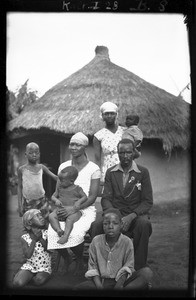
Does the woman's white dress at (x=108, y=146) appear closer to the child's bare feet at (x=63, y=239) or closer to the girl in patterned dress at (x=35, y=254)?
the child's bare feet at (x=63, y=239)

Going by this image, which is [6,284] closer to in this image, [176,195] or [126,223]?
[126,223]

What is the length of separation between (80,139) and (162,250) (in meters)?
1.61

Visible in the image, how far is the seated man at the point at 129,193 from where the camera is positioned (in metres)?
5.21

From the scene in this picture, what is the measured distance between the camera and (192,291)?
5414 millimetres

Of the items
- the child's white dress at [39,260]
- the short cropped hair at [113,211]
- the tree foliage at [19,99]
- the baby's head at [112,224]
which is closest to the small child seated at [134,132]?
the short cropped hair at [113,211]

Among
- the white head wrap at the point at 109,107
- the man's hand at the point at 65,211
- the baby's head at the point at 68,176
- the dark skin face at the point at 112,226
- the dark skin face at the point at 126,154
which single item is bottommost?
the dark skin face at the point at 112,226

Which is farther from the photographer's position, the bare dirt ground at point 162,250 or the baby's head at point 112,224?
the bare dirt ground at point 162,250

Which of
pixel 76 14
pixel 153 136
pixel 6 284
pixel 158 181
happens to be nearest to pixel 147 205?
pixel 158 181

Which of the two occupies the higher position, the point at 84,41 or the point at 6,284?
the point at 84,41

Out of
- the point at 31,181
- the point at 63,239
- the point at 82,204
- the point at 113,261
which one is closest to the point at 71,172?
the point at 82,204

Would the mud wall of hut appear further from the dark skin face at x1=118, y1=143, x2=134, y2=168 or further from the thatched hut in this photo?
the dark skin face at x1=118, y1=143, x2=134, y2=168

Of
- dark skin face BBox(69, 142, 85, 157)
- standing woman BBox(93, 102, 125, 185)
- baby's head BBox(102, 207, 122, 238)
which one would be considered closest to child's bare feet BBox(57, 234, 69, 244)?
baby's head BBox(102, 207, 122, 238)

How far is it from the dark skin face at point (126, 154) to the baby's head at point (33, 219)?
112 cm

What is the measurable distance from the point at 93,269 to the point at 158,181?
126 cm
